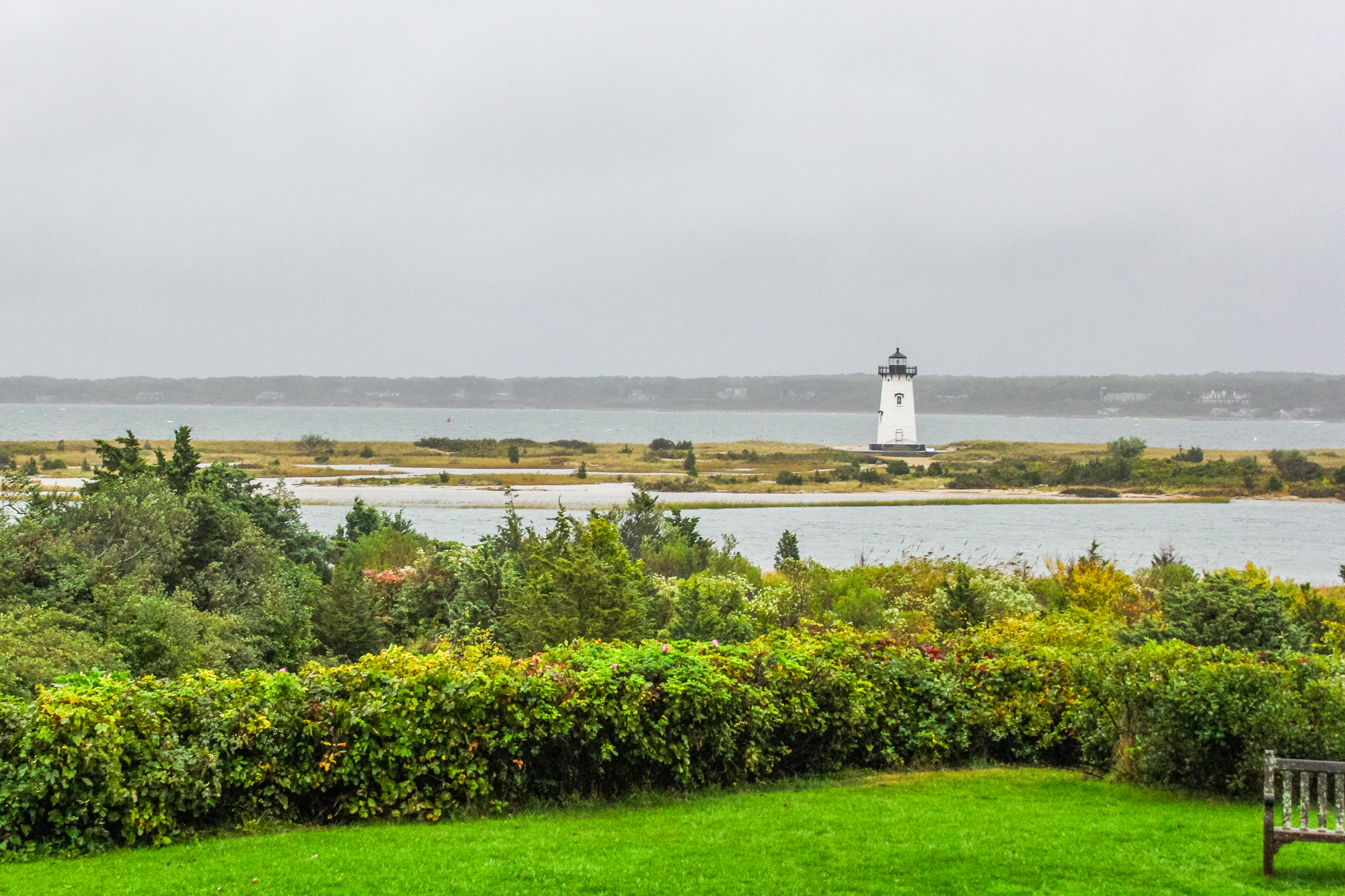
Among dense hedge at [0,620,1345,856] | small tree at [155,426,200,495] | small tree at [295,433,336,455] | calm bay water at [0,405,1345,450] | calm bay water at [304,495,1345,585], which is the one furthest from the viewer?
calm bay water at [0,405,1345,450]

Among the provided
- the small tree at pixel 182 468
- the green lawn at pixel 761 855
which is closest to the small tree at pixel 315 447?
the small tree at pixel 182 468

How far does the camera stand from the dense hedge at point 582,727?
6742 millimetres

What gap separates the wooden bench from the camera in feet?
18.6

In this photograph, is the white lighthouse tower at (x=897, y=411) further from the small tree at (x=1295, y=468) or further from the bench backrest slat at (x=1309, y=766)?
the bench backrest slat at (x=1309, y=766)

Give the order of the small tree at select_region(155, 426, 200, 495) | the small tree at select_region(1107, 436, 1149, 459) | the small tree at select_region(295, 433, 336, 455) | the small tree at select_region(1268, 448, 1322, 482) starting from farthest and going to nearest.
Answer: the small tree at select_region(295, 433, 336, 455)
the small tree at select_region(1107, 436, 1149, 459)
the small tree at select_region(1268, 448, 1322, 482)
the small tree at select_region(155, 426, 200, 495)

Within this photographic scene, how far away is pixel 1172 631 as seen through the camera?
33.4ft

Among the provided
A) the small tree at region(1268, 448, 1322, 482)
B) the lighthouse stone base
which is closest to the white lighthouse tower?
the lighthouse stone base

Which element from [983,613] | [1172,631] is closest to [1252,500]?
[983,613]

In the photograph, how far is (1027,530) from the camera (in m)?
39.3

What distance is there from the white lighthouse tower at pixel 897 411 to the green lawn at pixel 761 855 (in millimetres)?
70780

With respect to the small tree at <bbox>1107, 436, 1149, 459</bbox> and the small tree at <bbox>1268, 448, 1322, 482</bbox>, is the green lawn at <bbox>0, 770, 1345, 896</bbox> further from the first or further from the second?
the small tree at <bbox>1107, 436, 1149, 459</bbox>

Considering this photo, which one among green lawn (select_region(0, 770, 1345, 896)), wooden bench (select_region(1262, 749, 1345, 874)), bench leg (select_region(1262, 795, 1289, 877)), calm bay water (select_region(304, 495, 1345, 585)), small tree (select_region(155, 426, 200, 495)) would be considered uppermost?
small tree (select_region(155, 426, 200, 495))

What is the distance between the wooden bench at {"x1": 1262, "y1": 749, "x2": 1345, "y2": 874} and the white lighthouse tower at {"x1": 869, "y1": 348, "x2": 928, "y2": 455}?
7180 centimetres

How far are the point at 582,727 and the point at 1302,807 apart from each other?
498 cm
